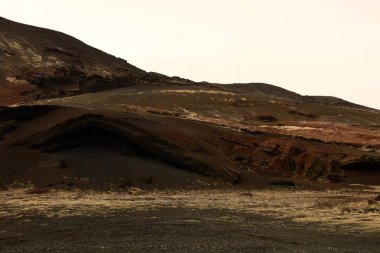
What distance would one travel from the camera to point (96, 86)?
62.9 meters

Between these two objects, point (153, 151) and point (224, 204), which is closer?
point (224, 204)

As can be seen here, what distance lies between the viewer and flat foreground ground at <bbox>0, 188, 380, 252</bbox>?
468 inches

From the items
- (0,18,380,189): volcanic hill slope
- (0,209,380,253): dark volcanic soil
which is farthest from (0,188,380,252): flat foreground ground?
(0,18,380,189): volcanic hill slope

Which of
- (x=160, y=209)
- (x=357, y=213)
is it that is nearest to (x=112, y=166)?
(x=160, y=209)

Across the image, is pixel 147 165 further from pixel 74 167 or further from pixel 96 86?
pixel 96 86

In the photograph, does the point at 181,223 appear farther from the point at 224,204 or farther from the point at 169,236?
the point at 224,204

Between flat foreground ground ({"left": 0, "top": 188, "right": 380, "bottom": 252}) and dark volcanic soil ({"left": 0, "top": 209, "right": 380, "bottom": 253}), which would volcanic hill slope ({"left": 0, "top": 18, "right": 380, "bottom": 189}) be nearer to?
flat foreground ground ({"left": 0, "top": 188, "right": 380, "bottom": 252})

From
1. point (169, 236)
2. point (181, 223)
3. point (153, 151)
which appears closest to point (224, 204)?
point (181, 223)

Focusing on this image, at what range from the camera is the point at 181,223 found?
14719 millimetres

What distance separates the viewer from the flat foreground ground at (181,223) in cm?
1189

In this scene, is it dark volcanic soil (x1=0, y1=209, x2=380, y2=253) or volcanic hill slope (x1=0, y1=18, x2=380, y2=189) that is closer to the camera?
dark volcanic soil (x1=0, y1=209, x2=380, y2=253)

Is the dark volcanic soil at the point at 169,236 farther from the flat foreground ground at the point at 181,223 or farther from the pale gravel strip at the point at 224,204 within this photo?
the pale gravel strip at the point at 224,204

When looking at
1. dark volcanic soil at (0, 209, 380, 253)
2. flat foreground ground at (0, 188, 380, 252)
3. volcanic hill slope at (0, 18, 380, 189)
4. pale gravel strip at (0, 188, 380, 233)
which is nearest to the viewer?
dark volcanic soil at (0, 209, 380, 253)

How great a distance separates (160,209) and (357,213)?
6727 millimetres
